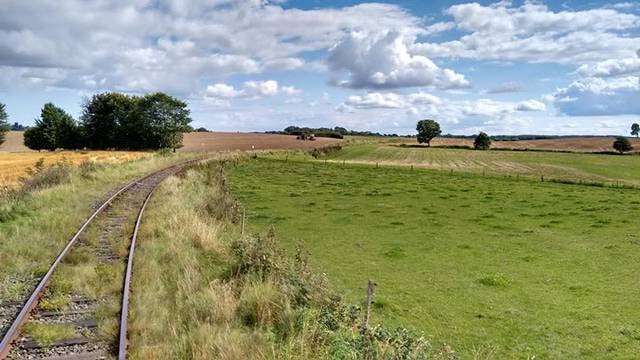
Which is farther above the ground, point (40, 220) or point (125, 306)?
point (40, 220)

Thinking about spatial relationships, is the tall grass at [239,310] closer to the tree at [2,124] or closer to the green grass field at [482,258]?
the green grass field at [482,258]

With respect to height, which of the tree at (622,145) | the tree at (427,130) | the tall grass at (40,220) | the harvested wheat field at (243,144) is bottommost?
the tall grass at (40,220)

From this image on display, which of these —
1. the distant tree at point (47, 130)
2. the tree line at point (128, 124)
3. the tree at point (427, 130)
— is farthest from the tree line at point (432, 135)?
the distant tree at point (47, 130)

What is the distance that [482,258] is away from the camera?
70.8 feet

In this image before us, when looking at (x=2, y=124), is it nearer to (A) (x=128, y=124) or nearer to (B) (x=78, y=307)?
(A) (x=128, y=124)

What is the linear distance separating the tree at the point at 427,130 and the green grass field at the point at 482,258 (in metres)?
135

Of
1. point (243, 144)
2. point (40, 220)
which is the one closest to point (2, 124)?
point (243, 144)

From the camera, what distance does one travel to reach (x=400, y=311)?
15016mm

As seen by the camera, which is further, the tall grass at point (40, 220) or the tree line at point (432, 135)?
the tree line at point (432, 135)

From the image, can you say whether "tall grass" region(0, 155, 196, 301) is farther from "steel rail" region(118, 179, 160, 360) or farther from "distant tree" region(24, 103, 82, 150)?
"distant tree" region(24, 103, 82, 150)

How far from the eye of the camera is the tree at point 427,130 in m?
179

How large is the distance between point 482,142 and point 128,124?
10088 centimetres

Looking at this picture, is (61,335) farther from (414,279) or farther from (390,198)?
(390,198)

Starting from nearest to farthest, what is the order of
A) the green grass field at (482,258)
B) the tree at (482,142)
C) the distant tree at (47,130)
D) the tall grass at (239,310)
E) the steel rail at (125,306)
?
the steel rail at (125,306), the tall grass at (239,310), the green grass field at (482,258), the distant tree at (47,130), the tree at (482,142)
